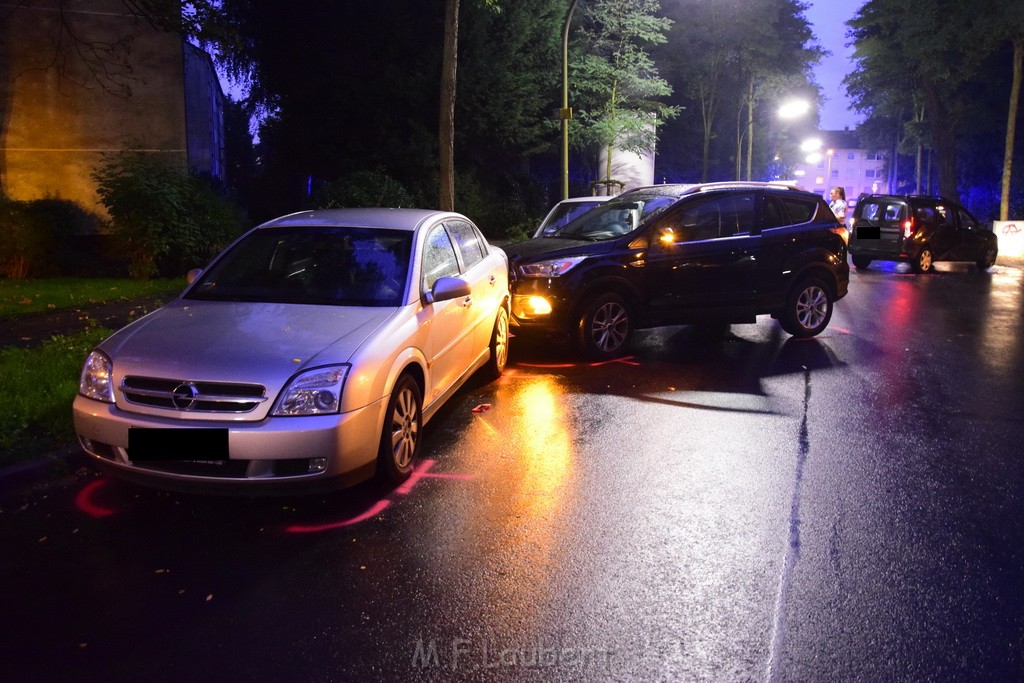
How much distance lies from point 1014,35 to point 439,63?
19.8 m

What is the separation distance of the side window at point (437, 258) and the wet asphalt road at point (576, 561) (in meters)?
1.21

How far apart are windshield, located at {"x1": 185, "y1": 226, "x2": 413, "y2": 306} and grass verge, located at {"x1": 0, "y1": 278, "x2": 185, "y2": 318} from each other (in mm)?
5933

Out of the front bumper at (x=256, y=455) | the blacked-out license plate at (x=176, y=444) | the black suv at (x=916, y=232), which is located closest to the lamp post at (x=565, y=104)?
the black suv at (x=916, y=232)

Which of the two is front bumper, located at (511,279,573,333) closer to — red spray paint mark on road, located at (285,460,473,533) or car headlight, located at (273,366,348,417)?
red spray paint mark on road, located at (285,460,473,533)

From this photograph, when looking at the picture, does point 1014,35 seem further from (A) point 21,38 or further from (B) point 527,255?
(A) point 21,38

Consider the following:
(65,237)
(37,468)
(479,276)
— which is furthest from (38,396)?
(65,237)

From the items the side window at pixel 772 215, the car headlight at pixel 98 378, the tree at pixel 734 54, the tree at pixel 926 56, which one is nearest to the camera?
the car headlight at pixel 98 378

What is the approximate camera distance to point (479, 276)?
7.44 m

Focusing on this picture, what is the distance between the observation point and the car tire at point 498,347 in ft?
26.7

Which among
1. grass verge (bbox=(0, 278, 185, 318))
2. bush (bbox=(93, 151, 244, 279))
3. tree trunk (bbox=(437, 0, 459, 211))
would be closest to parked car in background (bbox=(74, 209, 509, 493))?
grass verge (bbox=(0, 278, 185, 318))

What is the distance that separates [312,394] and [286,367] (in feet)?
0.67

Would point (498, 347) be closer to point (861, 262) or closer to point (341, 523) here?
point (341, 523)

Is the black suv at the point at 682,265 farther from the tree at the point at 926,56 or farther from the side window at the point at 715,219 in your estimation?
the tree at the point at 926,56

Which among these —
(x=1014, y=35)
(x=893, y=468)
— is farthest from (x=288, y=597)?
(x=1014, y=35)
